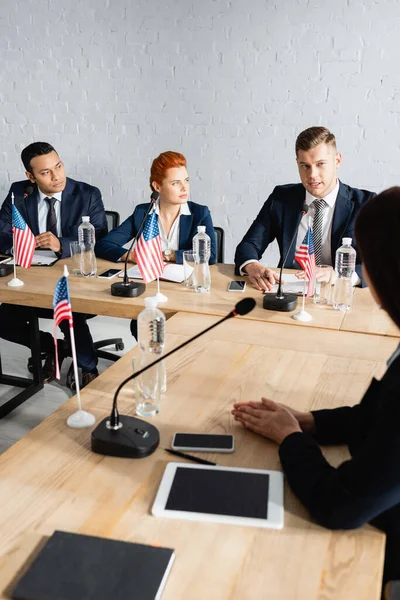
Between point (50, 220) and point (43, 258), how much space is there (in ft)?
1.46

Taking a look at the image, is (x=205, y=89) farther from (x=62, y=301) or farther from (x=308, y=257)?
(x=62, y=301)

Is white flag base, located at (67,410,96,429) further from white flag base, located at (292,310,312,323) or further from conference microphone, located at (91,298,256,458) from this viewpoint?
white flag base, located at (292,310,312,323)

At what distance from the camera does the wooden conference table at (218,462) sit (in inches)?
42.1

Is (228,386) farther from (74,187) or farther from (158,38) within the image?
(158,38)

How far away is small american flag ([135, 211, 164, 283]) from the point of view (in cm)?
263

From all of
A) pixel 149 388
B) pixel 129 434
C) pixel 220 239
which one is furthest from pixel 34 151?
pixel 129 434

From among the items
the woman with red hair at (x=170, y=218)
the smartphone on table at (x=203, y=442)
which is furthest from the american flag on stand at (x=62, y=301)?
the woman with red hair at (x=170, y=218)

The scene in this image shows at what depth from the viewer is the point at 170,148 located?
451 centimetres

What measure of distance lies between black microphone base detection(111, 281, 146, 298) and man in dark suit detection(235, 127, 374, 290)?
1.70 feet

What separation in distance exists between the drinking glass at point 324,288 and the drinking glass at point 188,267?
0.57 meters

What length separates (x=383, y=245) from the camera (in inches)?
42.8

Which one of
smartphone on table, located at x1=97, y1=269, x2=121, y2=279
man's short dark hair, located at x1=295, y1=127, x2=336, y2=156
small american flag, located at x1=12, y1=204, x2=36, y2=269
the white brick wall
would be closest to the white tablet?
smartphone on table, located at x1=97, y1=269, x2=121, y2=279

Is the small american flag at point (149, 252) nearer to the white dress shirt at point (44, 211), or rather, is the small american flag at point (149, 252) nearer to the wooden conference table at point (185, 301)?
the wooden conference table at point (185, 301)

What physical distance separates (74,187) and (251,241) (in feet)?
3.95
